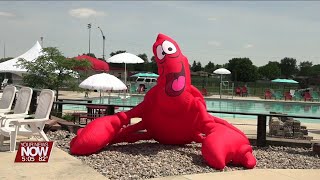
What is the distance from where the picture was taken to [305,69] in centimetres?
8956

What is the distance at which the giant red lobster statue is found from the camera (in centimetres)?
736

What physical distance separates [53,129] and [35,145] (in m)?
4.00

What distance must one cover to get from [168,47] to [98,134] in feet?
6.66

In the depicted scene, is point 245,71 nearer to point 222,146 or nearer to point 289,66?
point 289,66

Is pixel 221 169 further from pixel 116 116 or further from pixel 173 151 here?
pixel 116 116

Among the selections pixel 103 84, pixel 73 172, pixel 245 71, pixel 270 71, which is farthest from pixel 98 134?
pixel 270 71

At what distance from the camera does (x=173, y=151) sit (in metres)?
7.88

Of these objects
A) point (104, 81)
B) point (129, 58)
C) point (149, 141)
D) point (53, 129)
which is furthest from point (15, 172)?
point (129, 58)

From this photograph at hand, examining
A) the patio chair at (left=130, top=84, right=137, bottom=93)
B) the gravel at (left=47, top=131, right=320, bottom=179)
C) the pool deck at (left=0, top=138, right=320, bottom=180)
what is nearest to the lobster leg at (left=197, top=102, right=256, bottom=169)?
the gravel at (left=47, top=131, right=320, bottom=179)

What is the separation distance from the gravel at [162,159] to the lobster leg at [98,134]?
16 centimetres

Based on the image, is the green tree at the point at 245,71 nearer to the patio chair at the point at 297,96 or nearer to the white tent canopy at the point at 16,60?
the patio chair at the point at 297,96

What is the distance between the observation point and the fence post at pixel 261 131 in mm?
9375
